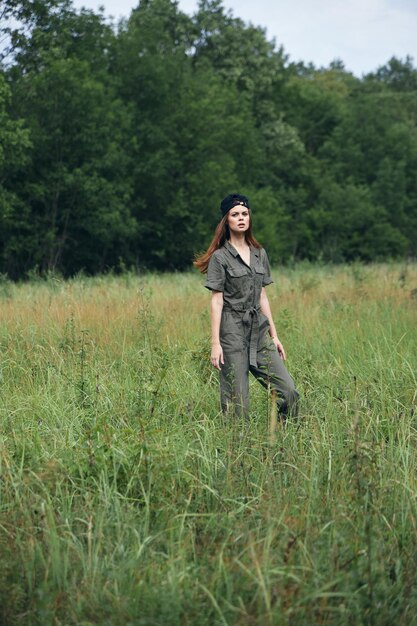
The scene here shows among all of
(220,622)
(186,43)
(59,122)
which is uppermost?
(186,43)

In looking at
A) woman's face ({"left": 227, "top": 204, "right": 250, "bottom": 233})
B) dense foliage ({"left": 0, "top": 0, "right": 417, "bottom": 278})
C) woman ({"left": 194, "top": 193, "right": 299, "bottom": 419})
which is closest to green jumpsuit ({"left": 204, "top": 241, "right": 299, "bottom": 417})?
woman ({"left": 194, "top": 193, "right": 299, "bottom": 419})

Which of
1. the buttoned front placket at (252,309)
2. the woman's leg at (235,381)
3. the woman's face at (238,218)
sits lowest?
the woman's leg at (235,381)

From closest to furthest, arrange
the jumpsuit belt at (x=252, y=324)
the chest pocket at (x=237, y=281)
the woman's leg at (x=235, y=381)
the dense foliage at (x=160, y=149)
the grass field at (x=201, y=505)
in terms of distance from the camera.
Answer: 1. the grass field at (x=201, y=505)
2. the woman's leg at (x=235, y=381)
3. the jumpsuit belt at (x=252, y=324)
4. the chest pocket at (x=237, y=281)
5. the dense foliage at (x=160, y=149)

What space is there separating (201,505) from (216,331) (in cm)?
171

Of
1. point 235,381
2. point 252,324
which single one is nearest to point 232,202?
point 252,324

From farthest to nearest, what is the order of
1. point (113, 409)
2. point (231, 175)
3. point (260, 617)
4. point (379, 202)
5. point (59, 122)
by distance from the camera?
point (379, 202) → point (231, 175) → point (59, 122) → point (113, 409) → point (260, 617)

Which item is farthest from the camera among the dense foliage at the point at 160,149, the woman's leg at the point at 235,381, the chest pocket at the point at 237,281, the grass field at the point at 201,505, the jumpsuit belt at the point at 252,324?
the dense foliage at the point at 160,149

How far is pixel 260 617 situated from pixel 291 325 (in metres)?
6.64

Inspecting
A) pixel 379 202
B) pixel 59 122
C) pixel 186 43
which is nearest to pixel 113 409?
pixel 59 122

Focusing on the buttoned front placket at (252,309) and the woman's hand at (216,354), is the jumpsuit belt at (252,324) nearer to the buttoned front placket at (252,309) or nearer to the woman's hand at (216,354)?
the buttoned front placket at (252,309)

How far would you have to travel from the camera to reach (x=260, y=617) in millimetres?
3039

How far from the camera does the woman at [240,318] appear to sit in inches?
227

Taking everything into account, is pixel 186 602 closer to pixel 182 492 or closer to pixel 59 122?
pixel 182 492

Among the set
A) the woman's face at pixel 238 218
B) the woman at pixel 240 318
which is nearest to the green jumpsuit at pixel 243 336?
the woman at pixel 240 318
